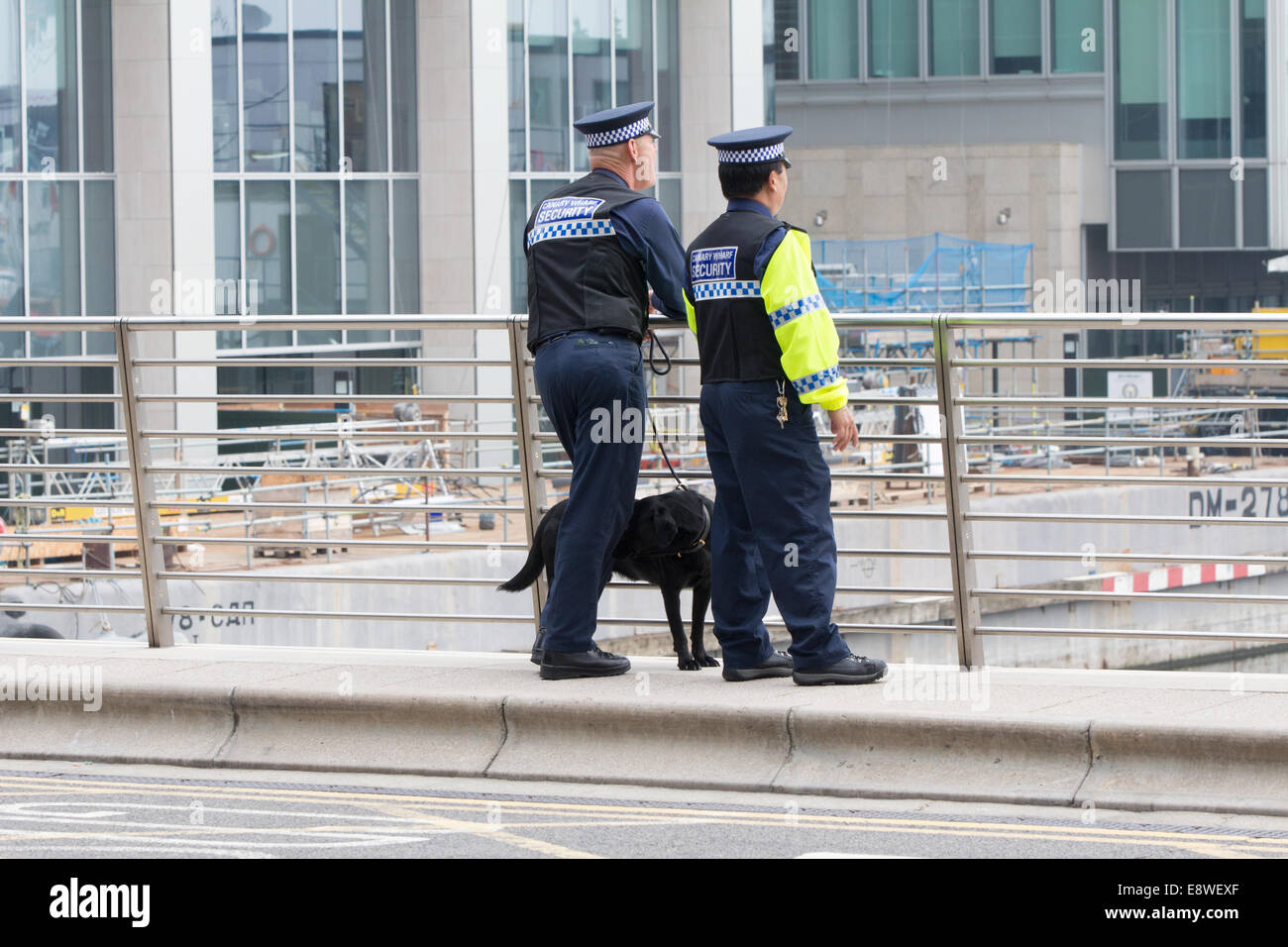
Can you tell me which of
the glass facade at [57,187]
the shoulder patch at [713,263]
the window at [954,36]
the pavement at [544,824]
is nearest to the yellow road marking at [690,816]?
the pavement at [544,824]

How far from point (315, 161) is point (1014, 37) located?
24.3m

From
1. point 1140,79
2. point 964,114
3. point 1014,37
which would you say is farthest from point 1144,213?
point 1014,37

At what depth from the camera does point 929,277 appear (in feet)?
140

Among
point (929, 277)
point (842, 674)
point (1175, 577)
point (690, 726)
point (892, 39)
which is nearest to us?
point (690, 726)

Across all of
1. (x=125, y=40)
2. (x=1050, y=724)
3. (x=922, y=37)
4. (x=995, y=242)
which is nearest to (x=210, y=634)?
(x=125, y=40)

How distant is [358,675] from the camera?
7.11 meters

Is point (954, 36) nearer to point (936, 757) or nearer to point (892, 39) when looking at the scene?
point (892, 39)

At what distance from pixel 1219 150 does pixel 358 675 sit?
4562 cm

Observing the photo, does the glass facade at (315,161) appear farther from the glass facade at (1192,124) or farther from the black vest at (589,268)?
the black vest at (589,268)

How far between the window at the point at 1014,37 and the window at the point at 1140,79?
2161mm

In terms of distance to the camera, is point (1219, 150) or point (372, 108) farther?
point (1219, 150)

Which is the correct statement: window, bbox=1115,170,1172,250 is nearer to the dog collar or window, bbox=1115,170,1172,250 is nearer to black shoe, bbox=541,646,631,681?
the dog collar

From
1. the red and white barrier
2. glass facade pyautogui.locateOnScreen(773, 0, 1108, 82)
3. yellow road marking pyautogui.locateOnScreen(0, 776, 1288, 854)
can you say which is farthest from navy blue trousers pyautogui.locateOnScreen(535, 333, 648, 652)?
glass facade pyautogui.locateOnScreen(773, 0, 1108, 82)

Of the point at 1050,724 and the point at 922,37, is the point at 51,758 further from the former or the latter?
the point at 922,37
